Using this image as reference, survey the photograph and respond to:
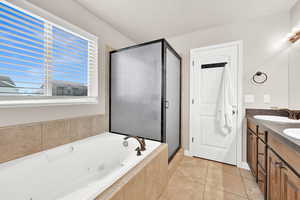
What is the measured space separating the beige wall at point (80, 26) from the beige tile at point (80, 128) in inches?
3.1

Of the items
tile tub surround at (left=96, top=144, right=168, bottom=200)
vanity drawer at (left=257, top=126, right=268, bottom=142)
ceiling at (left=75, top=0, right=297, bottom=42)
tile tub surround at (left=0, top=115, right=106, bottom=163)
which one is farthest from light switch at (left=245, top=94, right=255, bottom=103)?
tile tub surround at (left=0, top=115, right=106, bottom=163)

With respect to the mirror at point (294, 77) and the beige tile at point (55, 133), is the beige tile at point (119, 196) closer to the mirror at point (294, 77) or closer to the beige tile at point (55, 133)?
the beige tile at point (55, 133)

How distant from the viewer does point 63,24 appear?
1.51 m

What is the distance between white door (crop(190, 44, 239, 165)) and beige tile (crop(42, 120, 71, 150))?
6.70ft

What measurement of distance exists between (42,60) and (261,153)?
2612mm

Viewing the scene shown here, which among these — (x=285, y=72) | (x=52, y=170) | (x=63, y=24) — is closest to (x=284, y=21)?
(x=285, y=72)

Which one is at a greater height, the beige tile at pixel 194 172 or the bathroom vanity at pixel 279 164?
the bathroom vanity at pixel 279 164

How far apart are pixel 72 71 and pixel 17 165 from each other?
1128 millimetres

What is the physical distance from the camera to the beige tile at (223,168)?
1892mm

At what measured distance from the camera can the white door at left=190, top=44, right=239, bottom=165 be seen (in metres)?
2.07

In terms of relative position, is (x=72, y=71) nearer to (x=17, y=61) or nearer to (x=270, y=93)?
(x=17, y=61)

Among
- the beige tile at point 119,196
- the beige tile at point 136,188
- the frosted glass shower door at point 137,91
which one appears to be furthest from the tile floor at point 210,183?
the beige tile at point 119,196

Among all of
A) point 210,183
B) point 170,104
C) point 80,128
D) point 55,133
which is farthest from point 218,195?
point 55,133

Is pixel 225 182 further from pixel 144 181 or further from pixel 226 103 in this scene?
pixel 144 181
